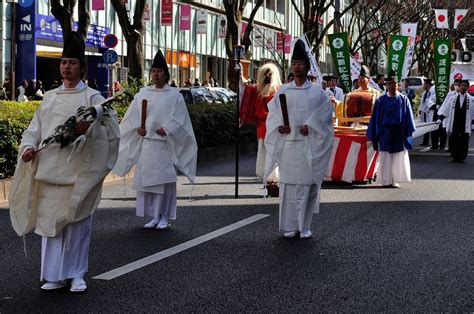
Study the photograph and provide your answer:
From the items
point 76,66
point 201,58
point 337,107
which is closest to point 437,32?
point 201,58

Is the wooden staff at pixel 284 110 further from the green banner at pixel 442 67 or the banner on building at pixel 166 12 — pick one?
the banner on building at pixel 166 12

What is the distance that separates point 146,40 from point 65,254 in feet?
121

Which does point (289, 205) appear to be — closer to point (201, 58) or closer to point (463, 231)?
point (463, 231)

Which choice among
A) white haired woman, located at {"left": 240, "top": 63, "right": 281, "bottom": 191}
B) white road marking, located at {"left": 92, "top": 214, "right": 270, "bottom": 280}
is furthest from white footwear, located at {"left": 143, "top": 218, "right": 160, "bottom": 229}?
white haired woman, located at {"left": 240, "top": 63, "right": 281, "bottom": 191}

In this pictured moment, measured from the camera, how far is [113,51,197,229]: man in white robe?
904 cm

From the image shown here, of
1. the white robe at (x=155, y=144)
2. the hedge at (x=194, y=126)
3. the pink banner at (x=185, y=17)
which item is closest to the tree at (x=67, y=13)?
the hedge at (x=194, y=126)

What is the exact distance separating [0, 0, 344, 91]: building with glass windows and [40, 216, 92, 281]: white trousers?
57.6 feet

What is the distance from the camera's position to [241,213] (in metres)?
10.3

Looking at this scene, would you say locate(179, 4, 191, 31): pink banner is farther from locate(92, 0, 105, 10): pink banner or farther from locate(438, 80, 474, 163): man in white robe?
locate(438, 80, 474, 163): man in white robe

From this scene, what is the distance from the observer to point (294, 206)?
8.48m

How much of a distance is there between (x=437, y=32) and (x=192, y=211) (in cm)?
4782

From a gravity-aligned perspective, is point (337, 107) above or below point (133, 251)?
above

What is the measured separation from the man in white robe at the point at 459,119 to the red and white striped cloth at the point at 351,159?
5009 millimetres

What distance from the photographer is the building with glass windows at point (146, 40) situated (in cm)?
3197
